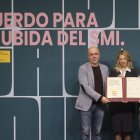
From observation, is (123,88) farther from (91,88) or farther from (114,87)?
(91,88)

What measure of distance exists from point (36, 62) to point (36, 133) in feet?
3.04

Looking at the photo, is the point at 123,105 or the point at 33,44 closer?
the point at 123,105

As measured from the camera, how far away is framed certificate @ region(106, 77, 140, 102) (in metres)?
3.39

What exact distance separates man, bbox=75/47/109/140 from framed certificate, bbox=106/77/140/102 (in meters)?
0.10

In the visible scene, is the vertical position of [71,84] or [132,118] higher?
[71,84]

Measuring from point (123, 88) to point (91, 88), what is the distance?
36cm

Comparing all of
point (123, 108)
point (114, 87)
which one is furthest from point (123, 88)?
point (123, 108)

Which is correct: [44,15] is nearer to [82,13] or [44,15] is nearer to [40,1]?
[40,1]

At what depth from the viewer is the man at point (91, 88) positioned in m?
3.44

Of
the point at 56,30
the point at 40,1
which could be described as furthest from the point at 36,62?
the point at 40,1

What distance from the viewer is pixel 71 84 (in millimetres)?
3936

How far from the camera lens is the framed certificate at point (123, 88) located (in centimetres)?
339

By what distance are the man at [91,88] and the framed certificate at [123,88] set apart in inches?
3.9

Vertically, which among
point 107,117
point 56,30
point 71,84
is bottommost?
point 107,117
